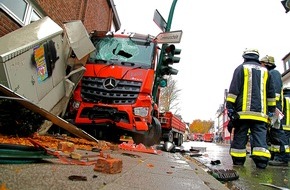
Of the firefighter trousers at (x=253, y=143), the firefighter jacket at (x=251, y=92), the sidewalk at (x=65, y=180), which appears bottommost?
the sidewalk at (x=65, y=180)

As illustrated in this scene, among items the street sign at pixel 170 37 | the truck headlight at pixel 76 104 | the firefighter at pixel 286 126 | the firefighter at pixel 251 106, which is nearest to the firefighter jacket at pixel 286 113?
the firefighter at pixel 286 126

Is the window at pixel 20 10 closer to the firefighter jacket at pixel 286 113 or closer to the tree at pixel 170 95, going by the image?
the firefighter jacket at pixel 286 113

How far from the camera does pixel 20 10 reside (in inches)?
255

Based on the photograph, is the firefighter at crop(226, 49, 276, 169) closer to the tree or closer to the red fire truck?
the red fire truck

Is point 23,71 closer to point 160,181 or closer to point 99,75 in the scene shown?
point 99,75

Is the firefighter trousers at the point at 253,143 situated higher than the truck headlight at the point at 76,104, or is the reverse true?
the truck headlight at the point at 76,104

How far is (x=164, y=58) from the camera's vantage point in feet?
26.0

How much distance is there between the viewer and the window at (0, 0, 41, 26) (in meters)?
5.91

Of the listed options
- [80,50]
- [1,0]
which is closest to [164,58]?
[80,50]

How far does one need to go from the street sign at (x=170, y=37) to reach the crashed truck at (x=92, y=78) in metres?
0.19

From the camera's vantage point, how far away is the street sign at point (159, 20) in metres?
8.63

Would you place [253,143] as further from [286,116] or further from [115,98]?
[286,116]

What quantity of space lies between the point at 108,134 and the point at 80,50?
2106mm

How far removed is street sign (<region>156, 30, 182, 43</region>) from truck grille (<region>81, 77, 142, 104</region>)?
164cm
